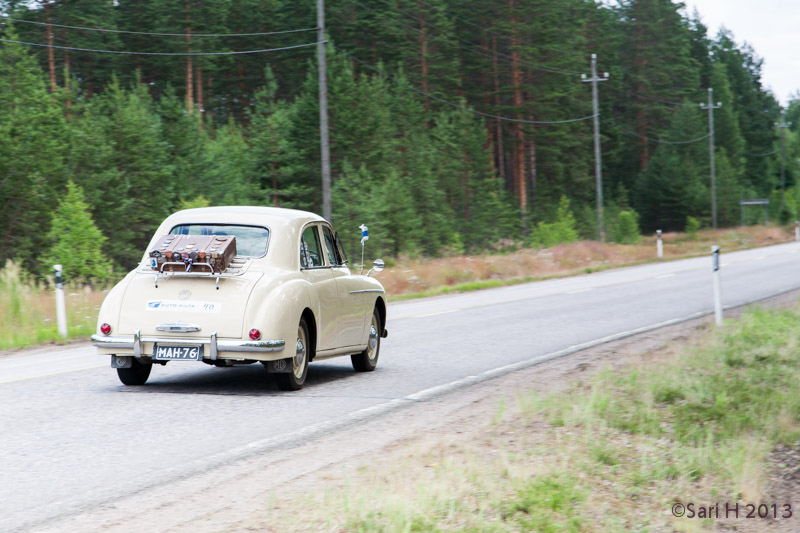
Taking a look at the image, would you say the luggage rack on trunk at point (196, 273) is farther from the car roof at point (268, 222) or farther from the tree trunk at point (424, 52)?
the tree trunk at point (424, 52)

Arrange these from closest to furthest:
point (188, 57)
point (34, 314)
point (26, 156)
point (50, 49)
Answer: point (34, 314)
point (26, 156)
point (50, 49)
point (188, 57)

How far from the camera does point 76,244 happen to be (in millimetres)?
31812

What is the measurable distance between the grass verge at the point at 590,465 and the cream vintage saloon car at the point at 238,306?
217 centimetres

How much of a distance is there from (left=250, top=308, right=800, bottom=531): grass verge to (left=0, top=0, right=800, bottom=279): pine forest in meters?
21.9

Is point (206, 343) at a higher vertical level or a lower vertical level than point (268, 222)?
lower

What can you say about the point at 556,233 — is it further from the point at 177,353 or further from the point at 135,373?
the point at 177,353

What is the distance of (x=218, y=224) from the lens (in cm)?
992

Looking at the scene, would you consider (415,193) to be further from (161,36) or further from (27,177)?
(27,177)

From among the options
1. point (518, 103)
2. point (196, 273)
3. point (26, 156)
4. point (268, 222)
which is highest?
point (518, 103)

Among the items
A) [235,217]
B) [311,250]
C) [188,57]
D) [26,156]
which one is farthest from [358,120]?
[235,217]

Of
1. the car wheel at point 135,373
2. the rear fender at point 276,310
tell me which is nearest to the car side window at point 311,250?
the rear fender at point 276,310

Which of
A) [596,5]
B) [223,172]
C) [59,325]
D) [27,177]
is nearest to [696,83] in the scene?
[596,5]

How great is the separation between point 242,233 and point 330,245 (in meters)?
1.44

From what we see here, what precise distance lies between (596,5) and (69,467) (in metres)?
97.6
